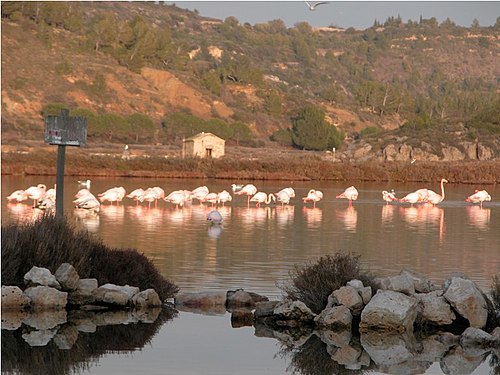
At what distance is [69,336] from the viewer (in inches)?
384

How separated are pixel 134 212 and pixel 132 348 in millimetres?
19089

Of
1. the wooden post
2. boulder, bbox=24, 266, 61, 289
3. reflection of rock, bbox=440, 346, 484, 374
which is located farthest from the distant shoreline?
reflection of rock, bbox=440, 346, 484, 374

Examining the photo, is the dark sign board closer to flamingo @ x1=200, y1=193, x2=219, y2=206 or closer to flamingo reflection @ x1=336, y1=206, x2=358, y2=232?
Result: flamingo reflection @ x1=336, y1=206, x2=358, y2=232

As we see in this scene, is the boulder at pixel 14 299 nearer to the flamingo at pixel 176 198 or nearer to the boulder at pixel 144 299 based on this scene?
the boulder at pixel 144 299

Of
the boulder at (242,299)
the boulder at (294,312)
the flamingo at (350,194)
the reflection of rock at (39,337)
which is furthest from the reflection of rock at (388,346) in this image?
the flamingo at (350,194)

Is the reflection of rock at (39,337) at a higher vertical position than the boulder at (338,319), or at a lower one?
lower

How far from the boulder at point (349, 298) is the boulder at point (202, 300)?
1.61 meters

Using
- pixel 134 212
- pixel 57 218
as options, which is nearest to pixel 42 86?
pixel 134 212

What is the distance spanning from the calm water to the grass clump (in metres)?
0.82

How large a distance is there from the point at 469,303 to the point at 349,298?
1.13m

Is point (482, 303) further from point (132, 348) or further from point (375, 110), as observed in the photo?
point (375, 110)

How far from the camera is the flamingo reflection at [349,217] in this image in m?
25.2

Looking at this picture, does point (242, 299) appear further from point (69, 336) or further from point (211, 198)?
point (211, 198)

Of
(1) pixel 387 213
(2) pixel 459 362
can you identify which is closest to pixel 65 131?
(2) pixel 459 362
